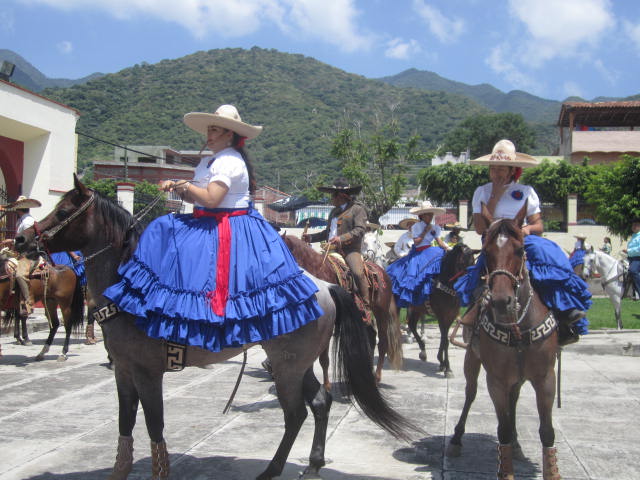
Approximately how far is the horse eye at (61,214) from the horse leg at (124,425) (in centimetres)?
119

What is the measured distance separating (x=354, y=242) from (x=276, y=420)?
261cm

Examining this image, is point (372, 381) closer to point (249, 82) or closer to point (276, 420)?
point (276, 420)

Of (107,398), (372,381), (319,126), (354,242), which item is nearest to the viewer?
(372,381)

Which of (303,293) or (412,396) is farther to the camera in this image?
(412,396)

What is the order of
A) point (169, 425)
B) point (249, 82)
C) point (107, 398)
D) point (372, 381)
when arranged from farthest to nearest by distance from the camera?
1. point (249, 82)
2. point (107, 398)
3. point (169, 425)
4. point (372, 381)

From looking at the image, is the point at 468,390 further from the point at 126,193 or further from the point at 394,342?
the point at 126,193

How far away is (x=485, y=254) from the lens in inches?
167

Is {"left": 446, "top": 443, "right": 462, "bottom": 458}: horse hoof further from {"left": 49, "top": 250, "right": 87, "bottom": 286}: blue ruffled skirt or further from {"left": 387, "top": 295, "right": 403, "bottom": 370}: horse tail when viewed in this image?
{"left": 49, "top": 250, "right": 87, "bottom": 286}: blue ruffled skirt

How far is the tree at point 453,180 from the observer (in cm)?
5284

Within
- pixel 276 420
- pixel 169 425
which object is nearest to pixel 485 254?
pixel 276 420

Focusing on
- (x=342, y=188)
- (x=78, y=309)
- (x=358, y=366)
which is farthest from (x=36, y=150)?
(x=358, y=366)

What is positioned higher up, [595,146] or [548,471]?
[595,146]

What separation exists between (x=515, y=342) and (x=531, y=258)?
747mm

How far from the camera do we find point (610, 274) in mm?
14852
